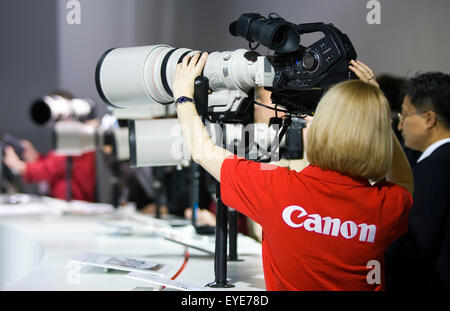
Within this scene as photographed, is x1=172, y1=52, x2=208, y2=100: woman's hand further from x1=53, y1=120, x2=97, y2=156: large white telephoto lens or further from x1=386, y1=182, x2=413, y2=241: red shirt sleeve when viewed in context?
x1=53, y1=120, x2=97, y2=156: large white telephoto lens

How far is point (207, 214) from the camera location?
2703 mm

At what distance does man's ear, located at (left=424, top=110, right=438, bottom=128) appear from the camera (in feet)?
6.69

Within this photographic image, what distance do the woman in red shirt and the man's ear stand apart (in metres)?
0.89

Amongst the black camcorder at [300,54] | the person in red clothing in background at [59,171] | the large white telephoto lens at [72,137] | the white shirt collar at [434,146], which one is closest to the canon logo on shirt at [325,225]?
the black camcorder at [300,54]

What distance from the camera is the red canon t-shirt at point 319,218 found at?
115 centimetres

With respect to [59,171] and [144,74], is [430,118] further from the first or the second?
[59,171]

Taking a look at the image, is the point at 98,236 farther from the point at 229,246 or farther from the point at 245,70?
the point at 245,70

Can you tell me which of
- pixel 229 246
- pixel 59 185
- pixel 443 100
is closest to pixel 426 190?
pixel 443 100

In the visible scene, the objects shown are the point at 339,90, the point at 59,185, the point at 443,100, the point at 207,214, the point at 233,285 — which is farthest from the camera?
the point at 59,185

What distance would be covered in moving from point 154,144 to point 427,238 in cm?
89

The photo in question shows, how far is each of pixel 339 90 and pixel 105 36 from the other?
228cm

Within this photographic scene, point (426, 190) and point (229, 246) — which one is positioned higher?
point (426, 190)

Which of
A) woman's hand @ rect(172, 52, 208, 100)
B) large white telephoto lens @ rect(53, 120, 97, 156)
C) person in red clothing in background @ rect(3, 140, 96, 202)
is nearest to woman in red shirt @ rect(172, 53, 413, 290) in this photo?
woman's hand @ rect(172, 52, 208, 100)

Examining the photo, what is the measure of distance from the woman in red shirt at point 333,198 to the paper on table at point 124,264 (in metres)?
0.47
